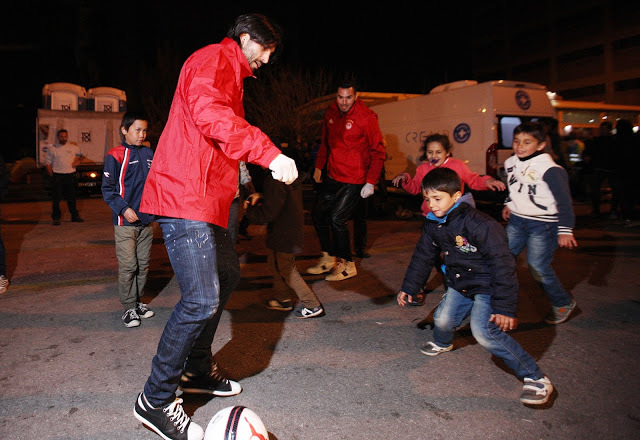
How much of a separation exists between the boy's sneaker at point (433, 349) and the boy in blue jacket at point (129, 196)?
7.62ft

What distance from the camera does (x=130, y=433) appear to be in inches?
103

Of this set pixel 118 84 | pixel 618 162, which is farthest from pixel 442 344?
pixel 118 84

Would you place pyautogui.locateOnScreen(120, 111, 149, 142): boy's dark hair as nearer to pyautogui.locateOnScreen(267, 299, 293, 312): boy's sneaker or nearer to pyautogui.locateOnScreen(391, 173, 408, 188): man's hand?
pyautogui.locateOnScreen(267, 299, 293, 312): boy's sneaker

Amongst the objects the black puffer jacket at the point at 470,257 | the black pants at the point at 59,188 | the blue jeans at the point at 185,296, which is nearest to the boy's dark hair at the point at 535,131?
the black puffer jacket at the point at 470,257

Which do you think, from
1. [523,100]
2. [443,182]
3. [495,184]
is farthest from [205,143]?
[523,100]

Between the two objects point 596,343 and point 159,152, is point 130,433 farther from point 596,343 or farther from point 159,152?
point 596,343

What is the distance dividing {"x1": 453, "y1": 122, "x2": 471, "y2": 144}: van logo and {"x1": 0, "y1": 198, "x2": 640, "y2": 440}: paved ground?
554cm

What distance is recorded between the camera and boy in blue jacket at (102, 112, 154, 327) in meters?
4.08

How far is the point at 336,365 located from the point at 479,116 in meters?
8.58

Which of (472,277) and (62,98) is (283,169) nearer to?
(472,277)

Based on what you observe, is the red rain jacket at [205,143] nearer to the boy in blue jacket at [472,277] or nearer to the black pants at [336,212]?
the boy in blue jacket at [472,277]

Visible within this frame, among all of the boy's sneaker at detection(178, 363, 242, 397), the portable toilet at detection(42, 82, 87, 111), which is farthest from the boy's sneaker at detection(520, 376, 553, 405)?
the portable toilet at detection(42, 82, 87, 111)

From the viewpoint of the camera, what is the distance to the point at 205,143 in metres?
2.40

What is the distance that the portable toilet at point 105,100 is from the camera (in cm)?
1995
